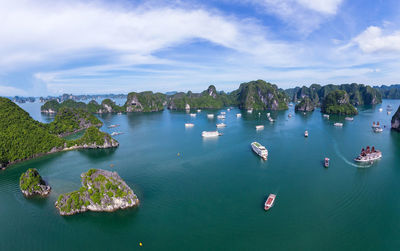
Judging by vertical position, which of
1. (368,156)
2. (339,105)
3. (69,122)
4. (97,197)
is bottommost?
(97,197)

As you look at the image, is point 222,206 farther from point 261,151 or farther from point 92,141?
point 92,141

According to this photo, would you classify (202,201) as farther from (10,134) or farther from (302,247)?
(10,134)

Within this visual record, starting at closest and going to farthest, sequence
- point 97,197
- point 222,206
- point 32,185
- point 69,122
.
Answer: point 97,197 < point 222,206 < point 32,185 < point 69,122

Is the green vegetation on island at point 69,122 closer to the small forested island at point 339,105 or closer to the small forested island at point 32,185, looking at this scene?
the small forested island at point 32,185

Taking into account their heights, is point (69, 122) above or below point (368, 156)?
above

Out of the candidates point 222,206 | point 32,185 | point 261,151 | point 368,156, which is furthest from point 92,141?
point 368,156

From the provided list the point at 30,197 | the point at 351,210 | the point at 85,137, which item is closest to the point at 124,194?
the point at 30,197

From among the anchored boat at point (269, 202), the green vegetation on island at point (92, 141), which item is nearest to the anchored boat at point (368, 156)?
the anchored boat at point (269, 202)
